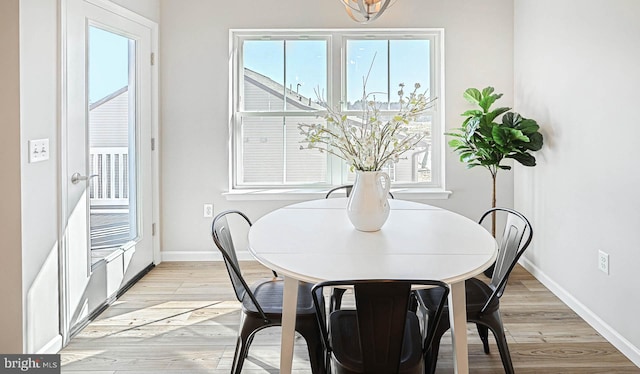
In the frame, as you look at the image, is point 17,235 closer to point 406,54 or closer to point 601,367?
point 601,367

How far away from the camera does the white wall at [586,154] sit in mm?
2684

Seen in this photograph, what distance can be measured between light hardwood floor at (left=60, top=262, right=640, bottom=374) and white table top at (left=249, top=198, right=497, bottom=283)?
2.32 ft

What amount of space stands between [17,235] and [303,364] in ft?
4.93

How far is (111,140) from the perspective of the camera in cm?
350

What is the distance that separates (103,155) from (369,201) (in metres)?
2.01

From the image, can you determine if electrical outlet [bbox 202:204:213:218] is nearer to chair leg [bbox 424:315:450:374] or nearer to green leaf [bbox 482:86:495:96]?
green leaf [bbox 482:86:495:96]

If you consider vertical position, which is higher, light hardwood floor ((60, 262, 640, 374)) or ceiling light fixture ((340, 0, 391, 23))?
ceiling light fixture ((340, 0, 391, 23))

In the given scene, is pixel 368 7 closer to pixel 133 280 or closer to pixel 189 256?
pixel 133 280

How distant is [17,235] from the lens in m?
2.40

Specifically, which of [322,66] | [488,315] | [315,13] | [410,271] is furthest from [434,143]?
[410,271]

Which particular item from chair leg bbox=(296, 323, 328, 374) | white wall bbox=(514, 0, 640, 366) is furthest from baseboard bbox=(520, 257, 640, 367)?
chair leg bbox=(296, 323, 328, 374)

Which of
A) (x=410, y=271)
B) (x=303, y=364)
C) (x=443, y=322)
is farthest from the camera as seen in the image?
(x=303, y=364)

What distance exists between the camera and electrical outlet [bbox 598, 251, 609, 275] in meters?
2.91

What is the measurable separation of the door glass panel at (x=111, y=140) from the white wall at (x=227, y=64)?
1.70 ft
